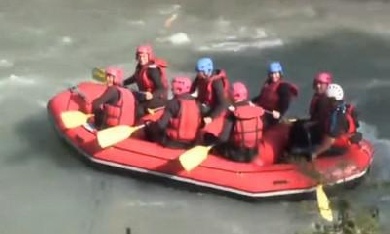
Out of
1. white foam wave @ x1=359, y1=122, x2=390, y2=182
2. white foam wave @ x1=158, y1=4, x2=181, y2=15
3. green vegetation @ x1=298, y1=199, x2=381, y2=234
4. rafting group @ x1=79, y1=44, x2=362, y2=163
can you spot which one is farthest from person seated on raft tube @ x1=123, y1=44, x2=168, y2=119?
white foam wave @ x1=158, y1=4, x2=181, y2=15

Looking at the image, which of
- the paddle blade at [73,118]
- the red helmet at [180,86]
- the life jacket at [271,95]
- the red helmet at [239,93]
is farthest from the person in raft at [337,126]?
the paddle blade at [73,118]

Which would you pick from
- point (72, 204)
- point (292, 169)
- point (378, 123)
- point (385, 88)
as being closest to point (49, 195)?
point (72, 204)

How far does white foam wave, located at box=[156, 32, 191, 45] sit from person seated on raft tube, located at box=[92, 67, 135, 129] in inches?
129

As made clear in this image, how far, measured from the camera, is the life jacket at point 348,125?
8.33 m

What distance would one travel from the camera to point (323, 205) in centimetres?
738

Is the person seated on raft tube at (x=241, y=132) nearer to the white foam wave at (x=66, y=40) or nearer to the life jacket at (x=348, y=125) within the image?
the life jacket at (x=348, y=125)

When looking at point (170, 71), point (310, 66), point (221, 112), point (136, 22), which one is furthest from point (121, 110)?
point (136, 22)

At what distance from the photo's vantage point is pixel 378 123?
10.0m

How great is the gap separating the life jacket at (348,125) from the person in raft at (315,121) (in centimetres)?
14

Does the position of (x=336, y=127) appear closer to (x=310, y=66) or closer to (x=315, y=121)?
(x=315, y=121)

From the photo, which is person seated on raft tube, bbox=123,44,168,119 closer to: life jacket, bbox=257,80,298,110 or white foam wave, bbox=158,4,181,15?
life jacket, bbox=257,80,298,110

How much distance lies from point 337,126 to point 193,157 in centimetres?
114

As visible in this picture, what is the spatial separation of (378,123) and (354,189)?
2067 mm

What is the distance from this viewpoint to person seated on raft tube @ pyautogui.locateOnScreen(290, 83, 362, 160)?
8336mm
